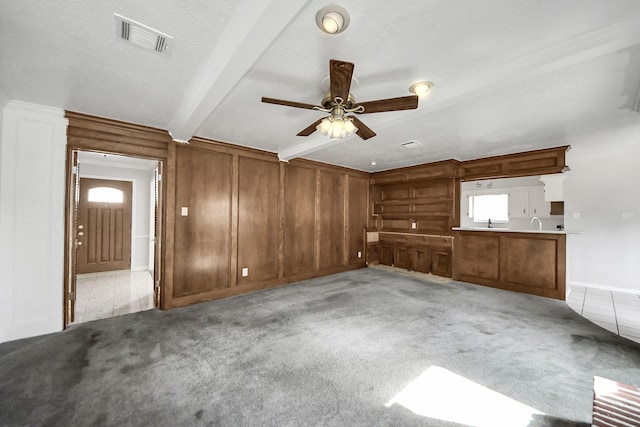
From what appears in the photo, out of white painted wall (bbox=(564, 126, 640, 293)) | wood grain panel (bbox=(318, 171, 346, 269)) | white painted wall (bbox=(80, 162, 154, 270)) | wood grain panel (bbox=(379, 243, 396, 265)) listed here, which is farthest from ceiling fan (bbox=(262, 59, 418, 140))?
white painted wall (bbox=(80, 162, 154, 270))

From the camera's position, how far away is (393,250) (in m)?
6.24

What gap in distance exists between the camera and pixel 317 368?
6.79ft

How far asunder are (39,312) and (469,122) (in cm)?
531

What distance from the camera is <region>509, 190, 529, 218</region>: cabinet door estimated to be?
5000mm

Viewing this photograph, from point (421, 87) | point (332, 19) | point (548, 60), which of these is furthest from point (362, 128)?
point (548, 60)

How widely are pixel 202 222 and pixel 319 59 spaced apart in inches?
114

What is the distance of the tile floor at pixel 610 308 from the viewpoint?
2.90 meters

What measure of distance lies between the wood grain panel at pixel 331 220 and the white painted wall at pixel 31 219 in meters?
3.89

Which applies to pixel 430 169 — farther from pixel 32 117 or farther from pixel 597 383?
pixel 32 117

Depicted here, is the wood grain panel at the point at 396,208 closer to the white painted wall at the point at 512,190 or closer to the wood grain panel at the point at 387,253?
the wood grain panel at the point at 387,253

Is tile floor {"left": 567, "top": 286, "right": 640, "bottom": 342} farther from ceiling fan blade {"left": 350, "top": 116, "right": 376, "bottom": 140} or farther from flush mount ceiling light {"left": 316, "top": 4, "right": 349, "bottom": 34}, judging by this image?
flush mount ceiling light {"left": 316, "top": 4, "right": 349, "bottom": 34}

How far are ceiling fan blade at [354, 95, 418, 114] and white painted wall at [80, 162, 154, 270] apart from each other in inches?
238

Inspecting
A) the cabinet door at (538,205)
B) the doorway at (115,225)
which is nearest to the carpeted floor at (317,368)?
the doorway at (115,225)

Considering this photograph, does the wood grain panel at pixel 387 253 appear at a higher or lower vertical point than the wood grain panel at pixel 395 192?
lower
